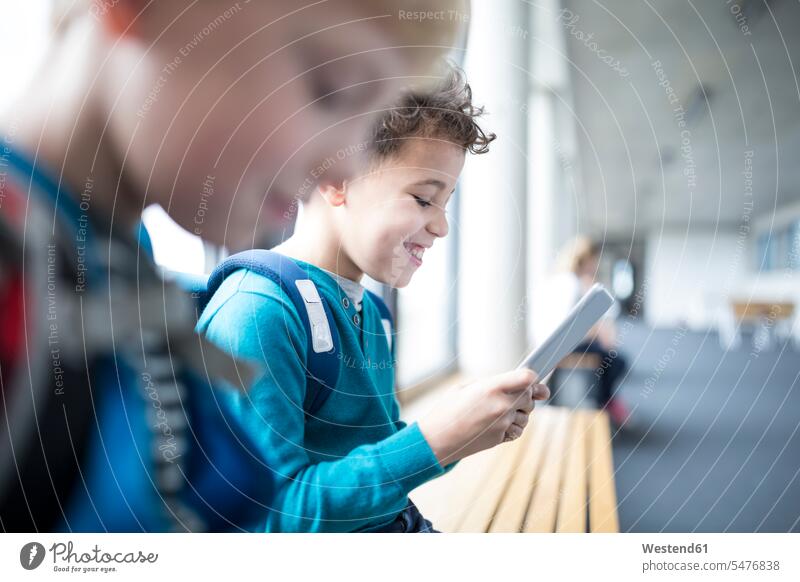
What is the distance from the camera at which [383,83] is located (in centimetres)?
49

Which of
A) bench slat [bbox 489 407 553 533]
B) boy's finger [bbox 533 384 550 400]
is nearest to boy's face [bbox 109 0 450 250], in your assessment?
boy's finger [bbox 533 384 550 400]

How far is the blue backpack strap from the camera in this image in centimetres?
43

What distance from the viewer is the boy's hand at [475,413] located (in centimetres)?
43

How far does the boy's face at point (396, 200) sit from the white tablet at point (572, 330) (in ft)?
0.44

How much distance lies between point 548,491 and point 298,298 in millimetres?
335

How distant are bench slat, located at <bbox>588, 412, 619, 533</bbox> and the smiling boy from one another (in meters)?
0.15

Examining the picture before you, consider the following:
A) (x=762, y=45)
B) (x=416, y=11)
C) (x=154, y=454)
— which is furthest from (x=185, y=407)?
(x=762, y=45)

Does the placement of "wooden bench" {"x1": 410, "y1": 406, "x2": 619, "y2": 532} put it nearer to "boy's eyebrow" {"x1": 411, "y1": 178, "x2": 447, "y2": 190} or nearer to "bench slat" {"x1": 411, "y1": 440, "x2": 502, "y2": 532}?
"bench slat" {"x1": 411, "y1": 440, "x2": 502, "y2": 532}

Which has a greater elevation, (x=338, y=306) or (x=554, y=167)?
(x=554, y=167)

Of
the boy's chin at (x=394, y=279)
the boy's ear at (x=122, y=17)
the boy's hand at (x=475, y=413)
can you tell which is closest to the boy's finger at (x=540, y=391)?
the boy's hand at (x=475, y=413)

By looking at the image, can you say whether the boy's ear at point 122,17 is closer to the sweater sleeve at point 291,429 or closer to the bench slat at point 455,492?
the sweater sleeve at point 291,429
